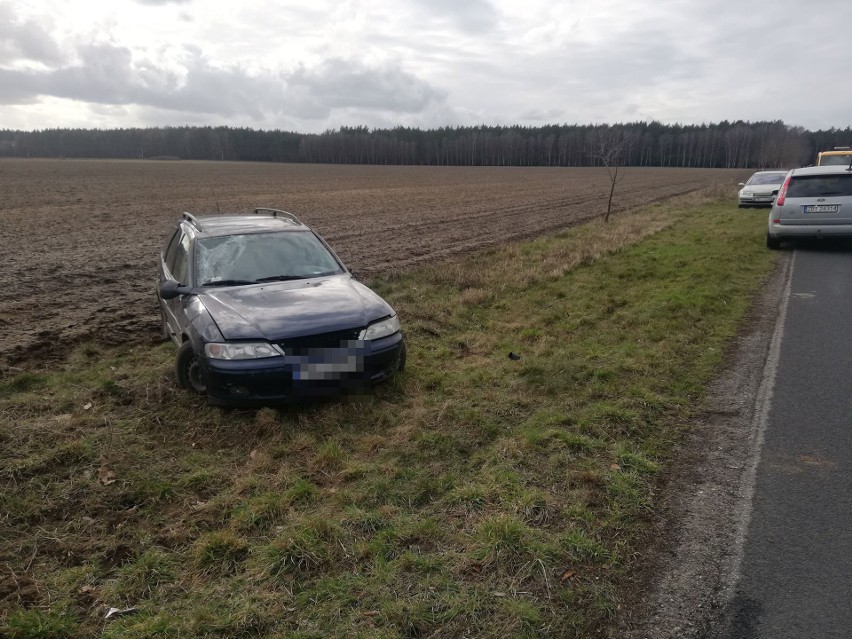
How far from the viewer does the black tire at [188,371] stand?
17.4ft

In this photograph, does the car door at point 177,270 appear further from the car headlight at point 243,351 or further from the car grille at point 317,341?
the car grille at point 317,341

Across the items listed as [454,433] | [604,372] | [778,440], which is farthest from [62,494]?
[778,440]

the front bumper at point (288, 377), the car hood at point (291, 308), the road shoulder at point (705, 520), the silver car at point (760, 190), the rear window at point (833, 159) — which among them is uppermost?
the rear window at point (833, 159)

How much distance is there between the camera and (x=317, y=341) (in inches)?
197

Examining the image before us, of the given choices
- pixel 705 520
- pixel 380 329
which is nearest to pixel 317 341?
pixel 380 329

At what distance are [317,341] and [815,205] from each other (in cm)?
1184

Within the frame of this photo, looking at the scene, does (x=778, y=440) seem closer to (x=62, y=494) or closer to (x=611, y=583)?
(x=611, y=583)

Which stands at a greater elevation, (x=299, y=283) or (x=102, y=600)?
(x=299, y=283)

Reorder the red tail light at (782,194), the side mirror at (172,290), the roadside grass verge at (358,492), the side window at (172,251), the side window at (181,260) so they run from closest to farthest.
Result: the roadside grass verge at (358,492) < the side mirror at (172,290) < the side window at (181,260) < the side window at (172,251) < the red tail light at (782,194)

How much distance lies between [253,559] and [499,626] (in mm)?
1365

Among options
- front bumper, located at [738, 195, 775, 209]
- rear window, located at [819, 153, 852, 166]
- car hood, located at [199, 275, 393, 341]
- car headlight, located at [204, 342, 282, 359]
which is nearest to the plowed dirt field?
car hood, located at [199, 275, 393, 341]

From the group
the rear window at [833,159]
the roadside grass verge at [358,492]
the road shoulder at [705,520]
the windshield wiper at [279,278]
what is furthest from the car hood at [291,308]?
the rear window at [833,159]

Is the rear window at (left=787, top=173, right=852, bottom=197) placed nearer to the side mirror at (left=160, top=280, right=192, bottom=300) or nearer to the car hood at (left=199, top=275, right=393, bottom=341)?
the car hood at (left=199, top=275, right=393, bottom=341)

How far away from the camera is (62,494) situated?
389 centimetres
